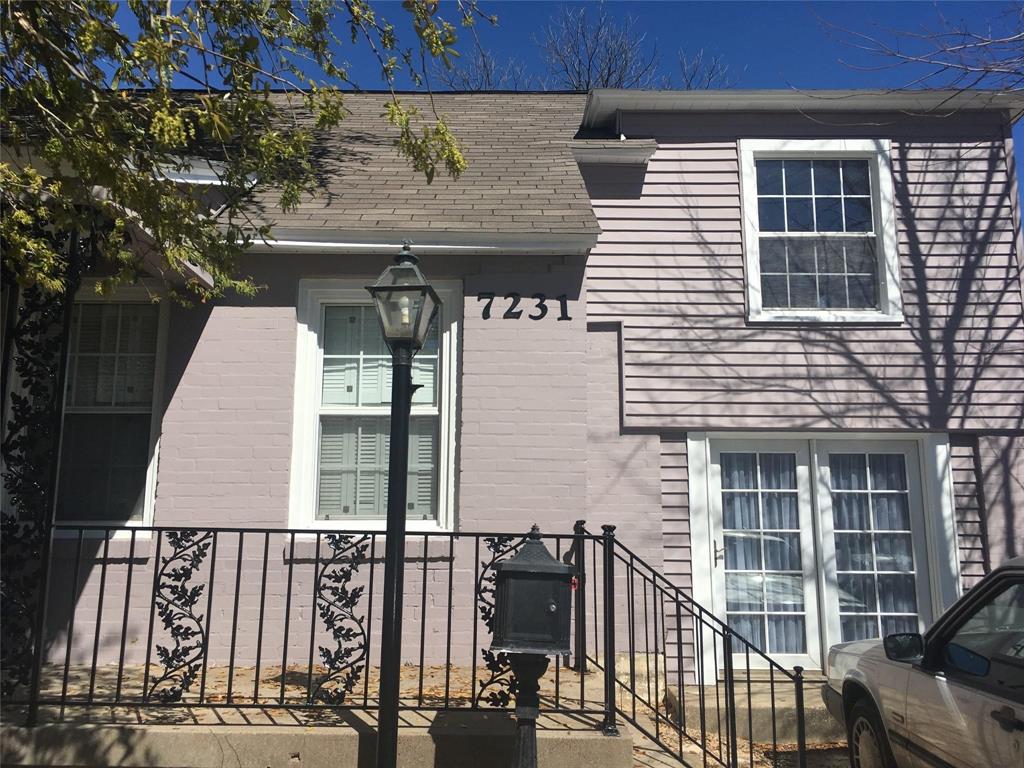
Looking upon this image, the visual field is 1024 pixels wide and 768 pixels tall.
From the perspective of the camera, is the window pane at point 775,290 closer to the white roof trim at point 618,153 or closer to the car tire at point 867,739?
the white roof trim at point 618,153

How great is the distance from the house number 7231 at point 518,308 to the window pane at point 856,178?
3.09 m

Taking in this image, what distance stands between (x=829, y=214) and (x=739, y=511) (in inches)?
113

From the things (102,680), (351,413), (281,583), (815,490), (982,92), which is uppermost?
(982,92)

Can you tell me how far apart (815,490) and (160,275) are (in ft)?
18.3

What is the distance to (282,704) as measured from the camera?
15.8 ft

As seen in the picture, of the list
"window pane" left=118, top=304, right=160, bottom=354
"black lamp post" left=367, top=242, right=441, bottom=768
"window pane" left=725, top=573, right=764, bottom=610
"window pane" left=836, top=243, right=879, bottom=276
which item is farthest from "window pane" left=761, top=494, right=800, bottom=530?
"window pane" left=118, top=304, right=160, bottom=354

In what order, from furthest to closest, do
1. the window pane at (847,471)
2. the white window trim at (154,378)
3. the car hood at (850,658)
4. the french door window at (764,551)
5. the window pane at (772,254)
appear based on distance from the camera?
the window pane at (772,254) → the window pane at (847,471) → the french door window at (764,551) → the white window trim at (154,378) → the car hood at (850,658)

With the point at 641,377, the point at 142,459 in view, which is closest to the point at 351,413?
the point at 142,459

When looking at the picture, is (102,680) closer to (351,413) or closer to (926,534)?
(351,413)

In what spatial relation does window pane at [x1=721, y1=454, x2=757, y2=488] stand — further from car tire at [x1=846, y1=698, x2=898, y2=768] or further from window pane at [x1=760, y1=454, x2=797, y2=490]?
car tire at [x1=846, y1=698, x2=898, y2=768]

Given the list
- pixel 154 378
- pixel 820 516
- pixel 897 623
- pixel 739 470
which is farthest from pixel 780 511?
pixel 154 378

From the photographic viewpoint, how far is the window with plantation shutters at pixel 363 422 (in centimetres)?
664

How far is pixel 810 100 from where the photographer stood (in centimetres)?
770

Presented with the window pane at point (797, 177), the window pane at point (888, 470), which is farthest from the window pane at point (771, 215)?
the window pane at point (888, 470)
